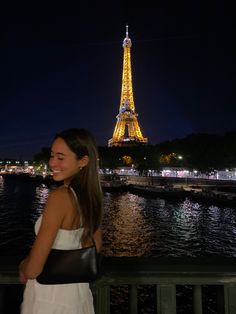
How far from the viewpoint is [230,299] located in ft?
9.82

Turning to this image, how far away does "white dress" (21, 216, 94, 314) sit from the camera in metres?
2.15

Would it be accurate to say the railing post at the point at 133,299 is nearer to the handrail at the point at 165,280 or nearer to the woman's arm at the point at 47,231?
the handrail at the point at 165,280

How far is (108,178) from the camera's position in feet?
286

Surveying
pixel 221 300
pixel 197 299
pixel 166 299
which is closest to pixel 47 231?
pixel 166 299

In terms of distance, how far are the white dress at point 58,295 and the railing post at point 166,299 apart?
96cm

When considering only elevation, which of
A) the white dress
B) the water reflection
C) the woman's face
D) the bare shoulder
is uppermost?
the woman's face

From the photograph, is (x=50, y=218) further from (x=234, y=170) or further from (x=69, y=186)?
(x=234, y=170)

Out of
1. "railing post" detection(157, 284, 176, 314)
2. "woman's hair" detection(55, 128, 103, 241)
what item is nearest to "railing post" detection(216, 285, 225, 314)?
"railing post" detection(157, 284, 176, 314)

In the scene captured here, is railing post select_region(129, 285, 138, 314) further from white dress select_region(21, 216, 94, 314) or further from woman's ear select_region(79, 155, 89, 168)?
woman's ear select_region(79, 155, 89, 168)

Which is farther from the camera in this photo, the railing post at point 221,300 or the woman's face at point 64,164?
the railing post at point 221,300

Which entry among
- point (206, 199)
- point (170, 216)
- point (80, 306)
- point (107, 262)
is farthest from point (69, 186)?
point (206, 199)

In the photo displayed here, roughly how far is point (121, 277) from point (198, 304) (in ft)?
2.24

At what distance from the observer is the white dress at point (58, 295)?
84.8 inches

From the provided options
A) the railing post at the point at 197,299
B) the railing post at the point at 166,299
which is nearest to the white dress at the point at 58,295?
the railing post at the point at 166,299
